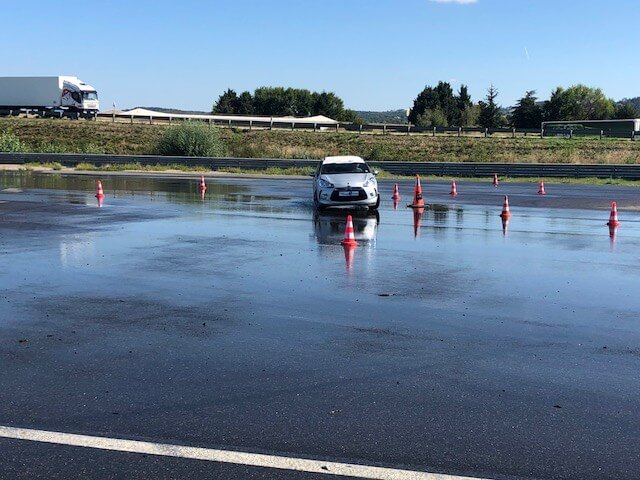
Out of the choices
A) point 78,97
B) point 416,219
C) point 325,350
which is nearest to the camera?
point 325,350

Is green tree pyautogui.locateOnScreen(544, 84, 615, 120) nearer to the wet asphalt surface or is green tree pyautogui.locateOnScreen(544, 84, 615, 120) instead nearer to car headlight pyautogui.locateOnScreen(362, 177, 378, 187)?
car headlight pyautogui.locateOnScreen(362, 177, 378, 187)

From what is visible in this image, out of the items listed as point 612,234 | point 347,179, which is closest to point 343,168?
point 347,179

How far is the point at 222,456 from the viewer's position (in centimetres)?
489

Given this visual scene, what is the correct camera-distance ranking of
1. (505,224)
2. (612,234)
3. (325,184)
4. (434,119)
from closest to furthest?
(612,234)
(505,224)
(325,184)
(434,119)

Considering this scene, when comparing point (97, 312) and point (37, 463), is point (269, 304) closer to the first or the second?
point (97, 312)

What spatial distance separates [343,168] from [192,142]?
31.5 m

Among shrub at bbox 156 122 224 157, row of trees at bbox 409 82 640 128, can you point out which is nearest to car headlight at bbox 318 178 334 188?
shrub at bbox 156 122 224 157

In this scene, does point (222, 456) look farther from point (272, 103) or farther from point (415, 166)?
point (272, 103)

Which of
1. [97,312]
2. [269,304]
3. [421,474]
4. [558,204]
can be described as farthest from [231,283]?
[558,204]

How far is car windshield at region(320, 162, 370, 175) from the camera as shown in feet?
73.6

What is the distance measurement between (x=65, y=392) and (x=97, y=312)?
2.96 meters

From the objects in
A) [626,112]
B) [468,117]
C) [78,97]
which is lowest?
[78,97]

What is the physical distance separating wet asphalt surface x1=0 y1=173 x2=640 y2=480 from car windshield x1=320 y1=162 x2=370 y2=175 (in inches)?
251

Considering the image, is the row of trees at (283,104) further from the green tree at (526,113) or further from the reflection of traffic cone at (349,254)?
the reflection of traffic cone at (349,254)
